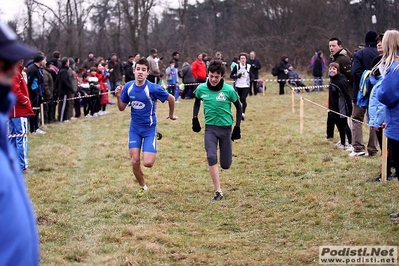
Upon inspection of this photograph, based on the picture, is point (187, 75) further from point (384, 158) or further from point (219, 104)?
point (384, 158)

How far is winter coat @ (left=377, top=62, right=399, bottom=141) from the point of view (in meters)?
5.78

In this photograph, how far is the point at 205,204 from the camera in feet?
26.2

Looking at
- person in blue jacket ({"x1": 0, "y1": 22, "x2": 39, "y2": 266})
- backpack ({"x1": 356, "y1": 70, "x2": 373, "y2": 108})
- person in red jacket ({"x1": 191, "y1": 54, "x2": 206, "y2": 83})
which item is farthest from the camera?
person in red jacket ({"x1": 191, "y1": 54, "x2": 206, "y2": 83})

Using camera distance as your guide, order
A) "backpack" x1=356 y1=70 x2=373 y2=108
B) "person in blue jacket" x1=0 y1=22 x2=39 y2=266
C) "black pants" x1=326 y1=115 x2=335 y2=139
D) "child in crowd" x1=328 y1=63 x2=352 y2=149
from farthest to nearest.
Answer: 1. "black pants" x1=326 y1=115 x2=335 y2=139
2. "child in crowd" x1=328 y1=63 x2=352 y2=149
3. "backpack" x1=356 y1=70 x2=373 y2=108
4. "person in blue jacket" x1=0 y1=22 x2=39 y2=266

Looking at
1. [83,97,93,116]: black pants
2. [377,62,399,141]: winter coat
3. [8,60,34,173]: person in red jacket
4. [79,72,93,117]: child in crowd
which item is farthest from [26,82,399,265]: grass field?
Answer: [83,97,93,116]: black pants

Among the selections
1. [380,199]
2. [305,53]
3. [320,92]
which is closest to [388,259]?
[380,199]

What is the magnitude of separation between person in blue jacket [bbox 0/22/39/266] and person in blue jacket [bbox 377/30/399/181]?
437cm

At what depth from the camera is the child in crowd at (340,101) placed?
11078mm

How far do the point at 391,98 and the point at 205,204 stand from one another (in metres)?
3.15

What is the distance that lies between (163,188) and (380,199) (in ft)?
10.6

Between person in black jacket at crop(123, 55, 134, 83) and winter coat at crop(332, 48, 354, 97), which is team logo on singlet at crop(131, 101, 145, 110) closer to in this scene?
winter coat at crop(332, 48, 354, 97)

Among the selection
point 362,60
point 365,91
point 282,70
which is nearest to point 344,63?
point 362,60

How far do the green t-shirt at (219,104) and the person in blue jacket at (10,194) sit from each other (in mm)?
5790

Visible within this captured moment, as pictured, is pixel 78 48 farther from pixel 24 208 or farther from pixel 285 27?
pixel 24 208
